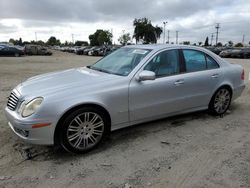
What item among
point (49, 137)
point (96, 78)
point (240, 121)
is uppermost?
point (96, 78)

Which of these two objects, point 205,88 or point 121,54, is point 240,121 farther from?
point 121,54

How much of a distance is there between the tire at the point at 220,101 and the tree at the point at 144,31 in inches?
2439

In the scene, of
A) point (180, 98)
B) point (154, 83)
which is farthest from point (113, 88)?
point (180, 98)

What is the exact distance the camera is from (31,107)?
3285mm

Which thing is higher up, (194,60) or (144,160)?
(194,60)

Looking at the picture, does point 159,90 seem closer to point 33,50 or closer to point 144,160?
point 144,160

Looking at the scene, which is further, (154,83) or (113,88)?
(154,83)

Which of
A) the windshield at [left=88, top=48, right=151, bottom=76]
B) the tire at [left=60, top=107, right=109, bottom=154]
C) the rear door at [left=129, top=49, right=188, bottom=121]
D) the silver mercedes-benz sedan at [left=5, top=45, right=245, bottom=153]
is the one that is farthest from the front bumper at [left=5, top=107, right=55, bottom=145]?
the windshield at [left=88, top=48, right=151, bottom=76]

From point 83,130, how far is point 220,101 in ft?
9.93

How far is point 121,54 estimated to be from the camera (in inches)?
187

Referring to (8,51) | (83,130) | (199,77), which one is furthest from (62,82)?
(8,51)

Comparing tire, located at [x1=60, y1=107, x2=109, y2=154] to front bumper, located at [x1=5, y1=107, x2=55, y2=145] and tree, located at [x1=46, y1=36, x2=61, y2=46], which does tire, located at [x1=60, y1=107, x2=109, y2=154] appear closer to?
front bumper, located at [x1=5, y1=107, x2=55, y2=145]

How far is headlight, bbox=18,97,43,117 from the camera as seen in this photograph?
3.26m

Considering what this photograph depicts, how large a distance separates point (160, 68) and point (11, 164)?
2665 millimetres
